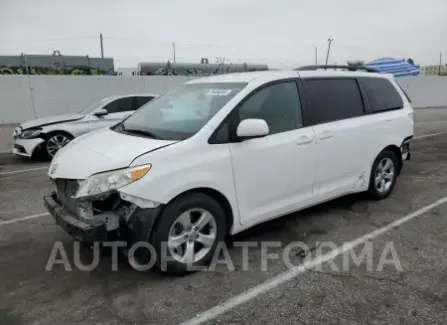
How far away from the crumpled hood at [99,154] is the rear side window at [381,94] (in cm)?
309

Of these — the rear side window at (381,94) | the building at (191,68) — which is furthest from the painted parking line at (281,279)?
the building at (191,68)

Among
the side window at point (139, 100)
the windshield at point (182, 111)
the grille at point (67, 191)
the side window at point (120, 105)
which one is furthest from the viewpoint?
the side window at point (139, 100)

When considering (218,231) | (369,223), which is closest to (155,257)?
(218,231)

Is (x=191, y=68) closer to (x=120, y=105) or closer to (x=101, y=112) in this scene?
(x=120, y=105)

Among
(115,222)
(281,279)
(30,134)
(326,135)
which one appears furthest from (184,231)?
(30,134)

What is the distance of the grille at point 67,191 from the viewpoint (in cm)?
363

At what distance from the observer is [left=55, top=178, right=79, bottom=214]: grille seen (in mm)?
3629

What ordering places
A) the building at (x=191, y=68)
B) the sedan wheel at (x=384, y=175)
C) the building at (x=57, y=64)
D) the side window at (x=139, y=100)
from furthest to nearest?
the building at (x=191, y=68), the building at (x=57, y=64), the side window at (x=139, y=100), the sedan wheel at (x=384, y=175)

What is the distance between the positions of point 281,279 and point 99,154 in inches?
76.1

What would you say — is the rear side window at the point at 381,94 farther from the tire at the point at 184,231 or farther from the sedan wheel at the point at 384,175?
the tire at the point at 184,231

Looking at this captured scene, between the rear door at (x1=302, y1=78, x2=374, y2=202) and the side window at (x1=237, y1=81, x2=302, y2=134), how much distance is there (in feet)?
0.57

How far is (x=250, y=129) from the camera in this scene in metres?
3.81

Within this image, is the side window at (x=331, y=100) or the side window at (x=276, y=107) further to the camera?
the side window at (x=331, y=100)

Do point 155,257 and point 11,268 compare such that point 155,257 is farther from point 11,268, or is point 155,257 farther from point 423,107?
point 423,107
